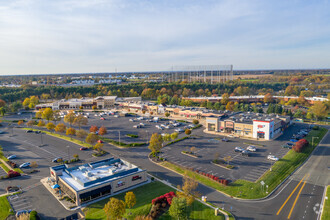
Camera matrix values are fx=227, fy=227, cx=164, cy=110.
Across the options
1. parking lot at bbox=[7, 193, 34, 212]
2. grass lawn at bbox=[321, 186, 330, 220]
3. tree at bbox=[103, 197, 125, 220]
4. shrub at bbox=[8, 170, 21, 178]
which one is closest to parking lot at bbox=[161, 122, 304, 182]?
grass lawn at bbox=[321, 186, 330, 220]

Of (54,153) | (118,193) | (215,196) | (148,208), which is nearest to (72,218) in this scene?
(118,193)

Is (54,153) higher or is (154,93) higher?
(154,93)

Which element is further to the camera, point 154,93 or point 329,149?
point 154,93

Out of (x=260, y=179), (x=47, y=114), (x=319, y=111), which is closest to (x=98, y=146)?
(x=260, y=179)

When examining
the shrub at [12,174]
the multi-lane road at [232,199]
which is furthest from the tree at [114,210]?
the shrub at [12,174]

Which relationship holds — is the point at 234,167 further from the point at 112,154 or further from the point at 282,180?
the point at 112,154
